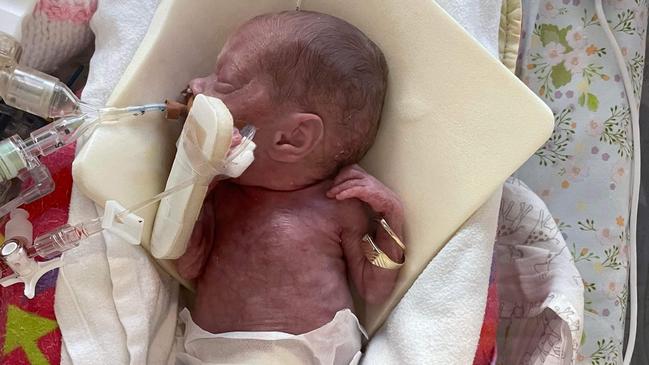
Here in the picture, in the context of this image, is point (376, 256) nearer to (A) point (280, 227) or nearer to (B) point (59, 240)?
(A) point (280, 227)

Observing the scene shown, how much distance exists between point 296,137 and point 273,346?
1.12 ft

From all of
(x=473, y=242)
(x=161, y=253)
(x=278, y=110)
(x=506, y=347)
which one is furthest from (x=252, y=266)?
(x=506, y=347)

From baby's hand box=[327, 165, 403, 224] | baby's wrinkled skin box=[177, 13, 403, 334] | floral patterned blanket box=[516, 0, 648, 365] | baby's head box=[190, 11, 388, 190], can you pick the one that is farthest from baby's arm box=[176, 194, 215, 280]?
floral patterned blanket box=[516, 0, 648, 365]

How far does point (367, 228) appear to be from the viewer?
1.34 m

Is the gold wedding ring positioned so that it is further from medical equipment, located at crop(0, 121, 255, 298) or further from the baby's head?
medical equipment, located at crop(0, 121, 255, 298)

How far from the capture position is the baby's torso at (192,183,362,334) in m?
1.27

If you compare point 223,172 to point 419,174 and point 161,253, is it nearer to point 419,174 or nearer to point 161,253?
point 161,253

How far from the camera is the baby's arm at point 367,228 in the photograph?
1.27 metres

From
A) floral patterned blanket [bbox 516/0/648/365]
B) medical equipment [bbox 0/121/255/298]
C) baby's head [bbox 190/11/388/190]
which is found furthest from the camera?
floral patterned blanket [bbox 516/0/648/365]

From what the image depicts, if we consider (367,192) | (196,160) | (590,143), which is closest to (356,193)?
(367,192)

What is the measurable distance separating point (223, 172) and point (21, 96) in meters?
0.32

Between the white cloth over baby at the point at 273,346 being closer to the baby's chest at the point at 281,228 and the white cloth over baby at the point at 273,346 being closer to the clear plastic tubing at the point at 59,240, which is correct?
the baby's chest at the point at 281,228

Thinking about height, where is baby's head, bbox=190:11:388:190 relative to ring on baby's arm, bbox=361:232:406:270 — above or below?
above

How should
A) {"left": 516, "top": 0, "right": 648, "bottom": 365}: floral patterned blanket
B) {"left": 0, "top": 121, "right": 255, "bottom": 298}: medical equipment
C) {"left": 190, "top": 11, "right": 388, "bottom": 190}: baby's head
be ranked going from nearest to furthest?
{"left": 0, "top": 121, "right": 255, "bottom": 298}: medical equipment
{"left": 190, "top": 11, "right": 388, "bottom": 190}: baby's head
{"left": 516, "top": 0, "right": 648, "bottom": 365}: floral patterned blanket
